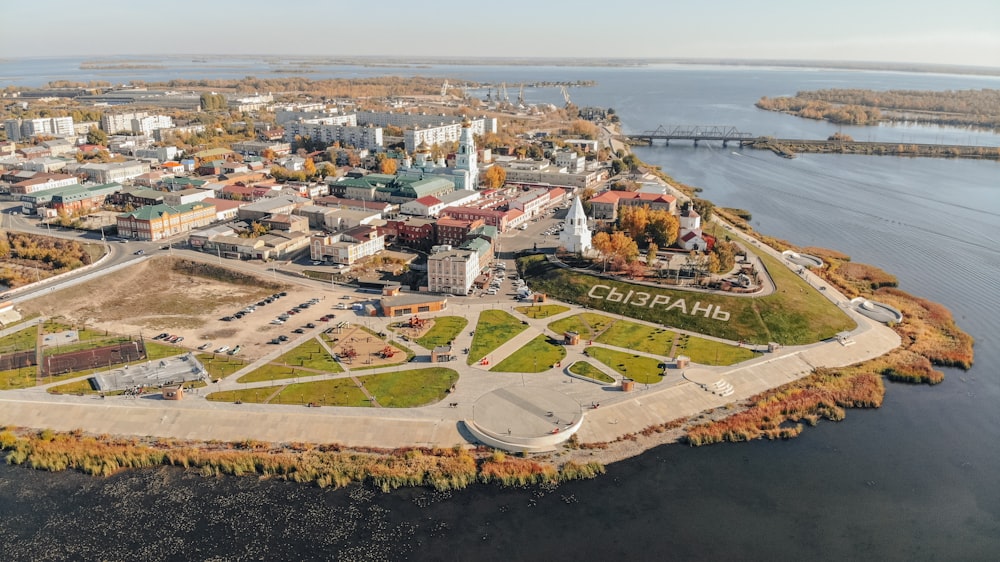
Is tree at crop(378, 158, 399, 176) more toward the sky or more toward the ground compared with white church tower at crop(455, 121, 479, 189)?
more toward the ground

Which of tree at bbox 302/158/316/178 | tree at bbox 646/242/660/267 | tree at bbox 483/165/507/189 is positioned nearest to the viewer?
tree at bbox 646/242/660/267

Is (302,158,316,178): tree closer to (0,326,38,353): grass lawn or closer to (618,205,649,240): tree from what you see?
(618,205,649,240): tree

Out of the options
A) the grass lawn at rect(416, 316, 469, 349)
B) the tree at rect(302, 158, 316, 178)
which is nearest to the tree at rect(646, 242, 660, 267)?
the grass lawn at rect(416, 316, 469, 349)

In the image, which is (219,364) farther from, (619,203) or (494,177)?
(494,177)

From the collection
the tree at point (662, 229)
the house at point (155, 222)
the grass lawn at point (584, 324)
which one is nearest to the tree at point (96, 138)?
the house at point (155, 222)

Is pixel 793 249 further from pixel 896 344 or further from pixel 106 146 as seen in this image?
pixel 106 146

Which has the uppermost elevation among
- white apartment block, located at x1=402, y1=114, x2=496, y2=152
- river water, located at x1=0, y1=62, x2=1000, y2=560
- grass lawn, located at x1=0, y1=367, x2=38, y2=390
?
white apartment block, located at x1=402, y1=114, x2=496, y2=152

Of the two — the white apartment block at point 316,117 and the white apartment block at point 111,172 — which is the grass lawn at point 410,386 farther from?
the white apartment block at point 316,117
